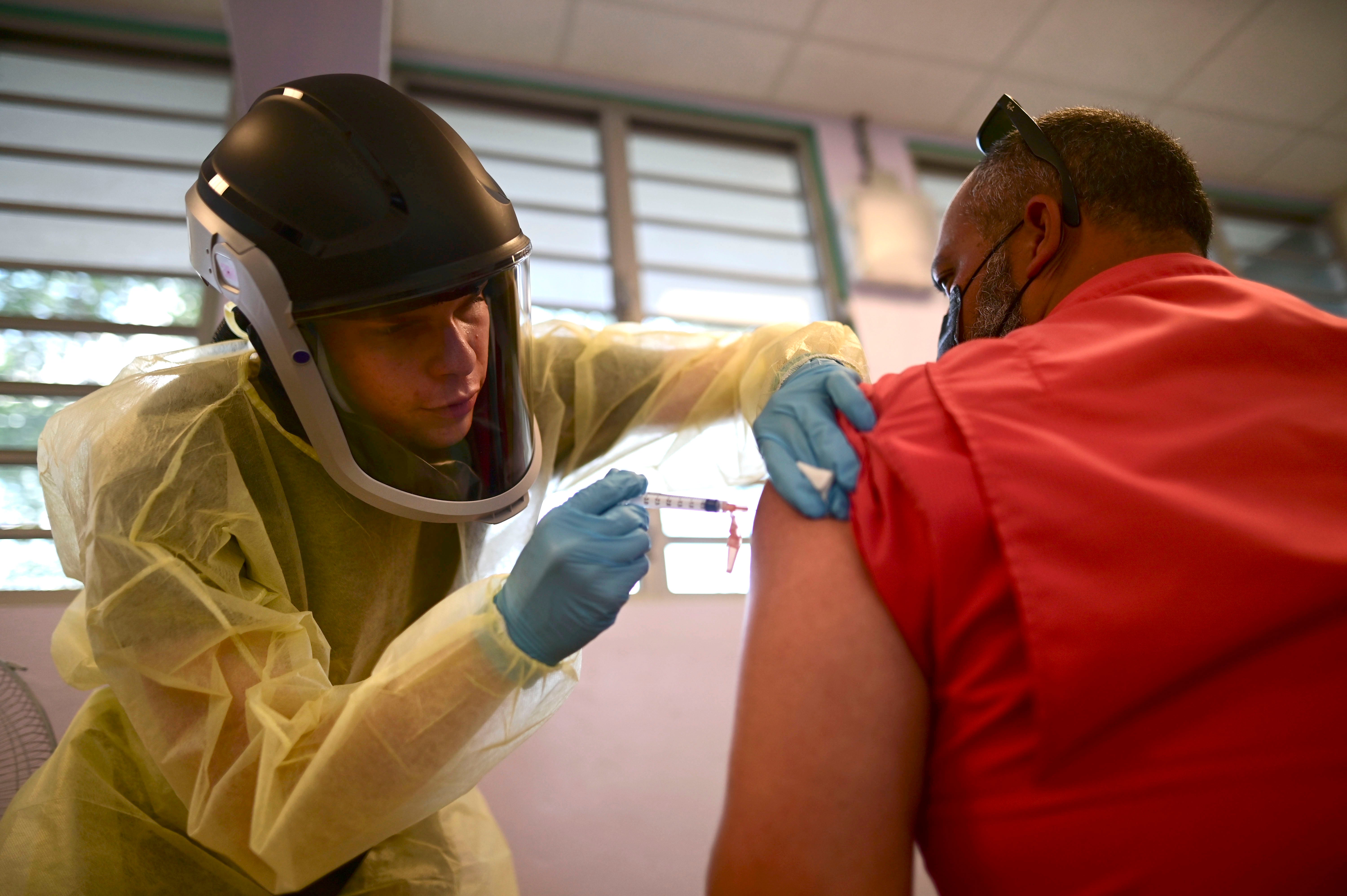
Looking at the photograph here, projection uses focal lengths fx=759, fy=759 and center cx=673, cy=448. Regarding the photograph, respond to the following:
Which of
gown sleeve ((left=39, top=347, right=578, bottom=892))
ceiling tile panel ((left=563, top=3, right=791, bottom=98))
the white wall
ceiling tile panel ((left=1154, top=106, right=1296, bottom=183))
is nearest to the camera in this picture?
gown sleeve ((left=39, top=347, right=578, bottom=892))

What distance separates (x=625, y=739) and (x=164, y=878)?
1.05 m

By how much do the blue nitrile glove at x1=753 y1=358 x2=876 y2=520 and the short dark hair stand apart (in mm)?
370

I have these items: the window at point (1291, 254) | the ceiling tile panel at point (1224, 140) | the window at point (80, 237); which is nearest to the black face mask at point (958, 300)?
the window at point (80, 237)

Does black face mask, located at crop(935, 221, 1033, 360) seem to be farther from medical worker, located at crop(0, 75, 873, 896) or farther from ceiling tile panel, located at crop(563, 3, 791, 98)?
ceiling tile panel, located at crop(563, 3, 791, 98)

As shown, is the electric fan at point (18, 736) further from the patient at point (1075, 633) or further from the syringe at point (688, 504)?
the patient at point (1075, 633)

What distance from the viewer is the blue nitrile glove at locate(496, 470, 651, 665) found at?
2.90 feet

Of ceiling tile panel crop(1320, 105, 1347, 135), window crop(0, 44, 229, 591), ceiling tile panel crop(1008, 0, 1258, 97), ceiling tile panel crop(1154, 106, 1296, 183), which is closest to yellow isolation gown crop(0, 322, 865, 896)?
window crop(0, 44, 229, 591)

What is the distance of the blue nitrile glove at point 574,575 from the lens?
2.90 feet

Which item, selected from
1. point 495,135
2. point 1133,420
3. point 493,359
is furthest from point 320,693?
point 495,135

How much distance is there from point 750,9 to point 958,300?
211 cm

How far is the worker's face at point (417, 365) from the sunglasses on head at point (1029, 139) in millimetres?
846

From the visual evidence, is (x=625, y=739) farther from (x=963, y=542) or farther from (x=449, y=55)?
(x=449, y=55)

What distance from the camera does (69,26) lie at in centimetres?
250

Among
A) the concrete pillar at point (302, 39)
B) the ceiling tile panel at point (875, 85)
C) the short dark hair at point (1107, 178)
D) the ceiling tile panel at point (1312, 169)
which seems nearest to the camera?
the short dark hair at point (1107, 178)
